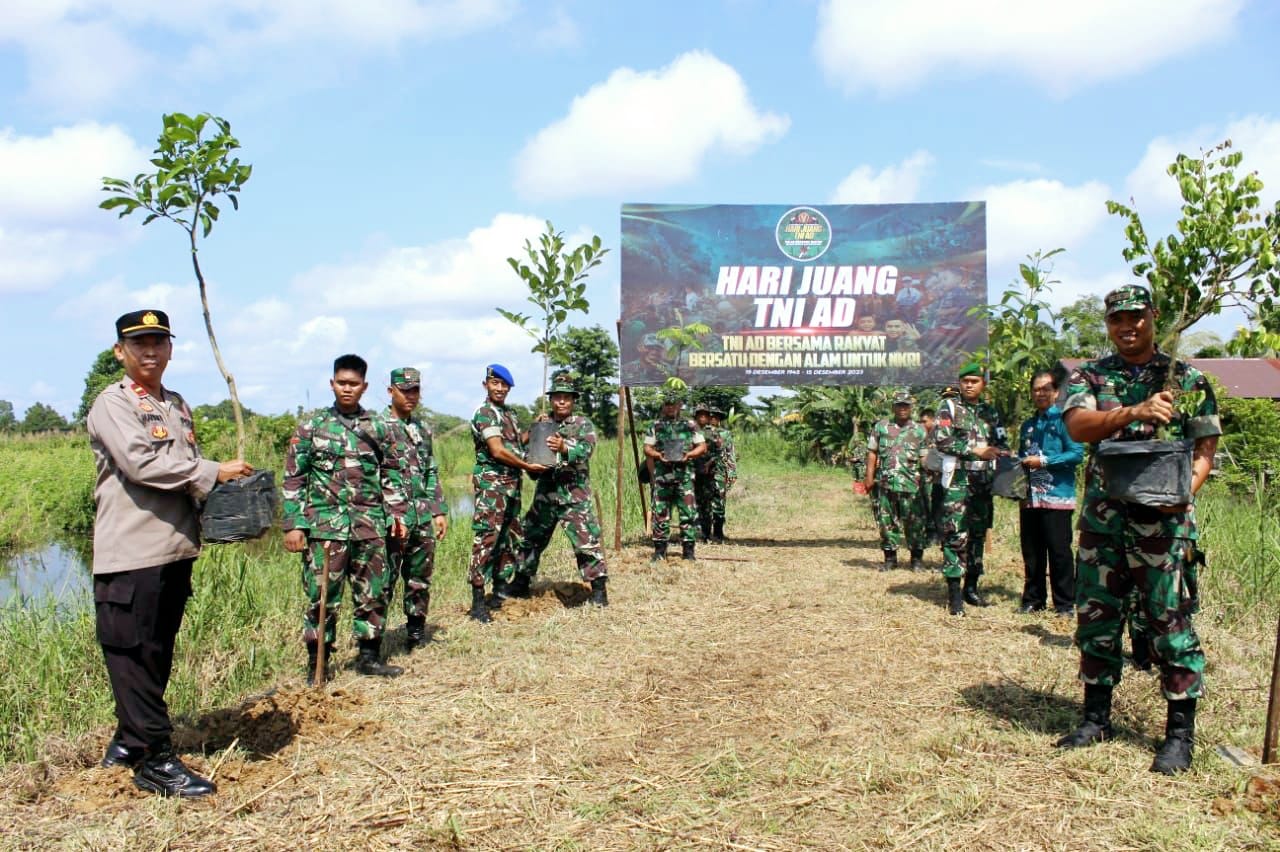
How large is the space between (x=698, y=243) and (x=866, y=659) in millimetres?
6182

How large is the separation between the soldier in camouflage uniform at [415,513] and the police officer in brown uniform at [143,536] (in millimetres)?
2001

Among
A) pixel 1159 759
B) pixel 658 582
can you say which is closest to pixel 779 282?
pixel 658 582

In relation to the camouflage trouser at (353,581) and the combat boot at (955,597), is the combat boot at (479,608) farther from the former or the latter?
the combat boot at (955,597)

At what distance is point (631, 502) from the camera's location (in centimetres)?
1363

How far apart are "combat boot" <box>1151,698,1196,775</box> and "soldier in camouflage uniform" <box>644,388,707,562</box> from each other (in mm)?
6108

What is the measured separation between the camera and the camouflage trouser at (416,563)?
5934mm

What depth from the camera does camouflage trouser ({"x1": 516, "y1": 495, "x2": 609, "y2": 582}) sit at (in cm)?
718

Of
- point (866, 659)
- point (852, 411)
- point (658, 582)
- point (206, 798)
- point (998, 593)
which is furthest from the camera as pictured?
point (852, 411)

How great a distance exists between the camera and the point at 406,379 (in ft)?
20.3

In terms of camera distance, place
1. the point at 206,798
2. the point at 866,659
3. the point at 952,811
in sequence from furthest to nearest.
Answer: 1. the point at 866,659
2. the point at 206,798
3. the point at 952,811

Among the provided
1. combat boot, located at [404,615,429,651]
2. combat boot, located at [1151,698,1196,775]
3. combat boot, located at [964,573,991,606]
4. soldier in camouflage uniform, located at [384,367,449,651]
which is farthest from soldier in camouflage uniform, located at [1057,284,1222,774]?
combat boot, located at [404,615,429,651]

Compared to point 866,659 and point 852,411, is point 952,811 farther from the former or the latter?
point 852,411

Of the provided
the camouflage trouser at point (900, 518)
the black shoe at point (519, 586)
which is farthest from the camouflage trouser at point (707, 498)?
the black shoe at point (519, 586)

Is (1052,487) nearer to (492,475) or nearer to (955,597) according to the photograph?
(955,597)
